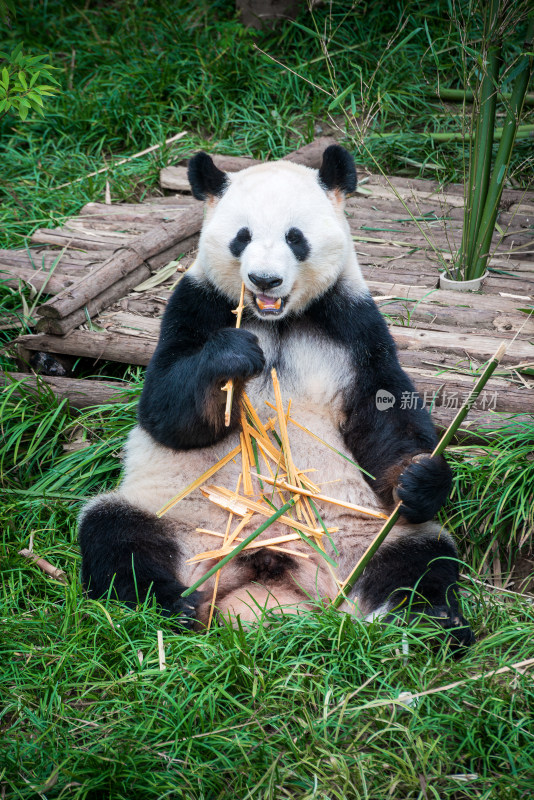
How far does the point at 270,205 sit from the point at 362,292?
61 centimetres

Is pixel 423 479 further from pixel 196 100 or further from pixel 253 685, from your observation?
pixel 196 100

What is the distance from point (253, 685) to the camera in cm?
278

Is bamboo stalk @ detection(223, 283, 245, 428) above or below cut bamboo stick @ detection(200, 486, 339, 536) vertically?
above

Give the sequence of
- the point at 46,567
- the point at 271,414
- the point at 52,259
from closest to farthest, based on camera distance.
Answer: the point at 271,414
the point at 46,567
the point at 52,259

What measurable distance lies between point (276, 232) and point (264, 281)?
270mm

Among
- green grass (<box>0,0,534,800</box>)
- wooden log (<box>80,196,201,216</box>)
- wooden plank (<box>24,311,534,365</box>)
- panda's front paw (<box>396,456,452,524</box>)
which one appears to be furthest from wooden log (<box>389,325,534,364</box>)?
wooden log (<box>80,196,201,216</box>)

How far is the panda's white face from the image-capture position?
3.33m

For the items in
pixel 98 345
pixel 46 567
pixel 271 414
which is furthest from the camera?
pixel 98 345

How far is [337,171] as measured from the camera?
12.2ft

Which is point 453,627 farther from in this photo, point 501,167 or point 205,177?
point 501,167

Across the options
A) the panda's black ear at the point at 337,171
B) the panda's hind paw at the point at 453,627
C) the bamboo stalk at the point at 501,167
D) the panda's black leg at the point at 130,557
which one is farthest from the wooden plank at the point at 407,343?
the panda's hind paw at the point at 453,627

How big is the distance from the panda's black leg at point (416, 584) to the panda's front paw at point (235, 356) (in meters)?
1.00

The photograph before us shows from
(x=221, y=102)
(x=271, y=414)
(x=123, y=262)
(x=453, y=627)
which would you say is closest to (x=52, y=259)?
(x=123, y=262)

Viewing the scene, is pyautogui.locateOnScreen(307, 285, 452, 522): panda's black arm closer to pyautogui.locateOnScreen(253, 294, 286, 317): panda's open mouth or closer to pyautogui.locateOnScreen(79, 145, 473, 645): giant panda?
pyautogui.locateOnScreen(79, 145, 473, 645): giant panda
